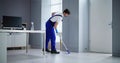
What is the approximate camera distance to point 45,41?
591 cm

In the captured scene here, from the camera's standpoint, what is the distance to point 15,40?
7.26 m

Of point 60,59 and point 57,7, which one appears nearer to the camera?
point 60,59

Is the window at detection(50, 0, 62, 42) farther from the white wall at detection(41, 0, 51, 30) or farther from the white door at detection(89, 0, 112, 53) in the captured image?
the white door at detection(89, 0, 112, 53)

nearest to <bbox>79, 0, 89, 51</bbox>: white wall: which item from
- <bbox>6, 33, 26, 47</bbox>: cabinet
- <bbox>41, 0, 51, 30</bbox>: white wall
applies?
<bbox>41, 0, 51, 30</bbox>: white wall

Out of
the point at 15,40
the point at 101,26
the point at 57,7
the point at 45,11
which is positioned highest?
the point at 57,7

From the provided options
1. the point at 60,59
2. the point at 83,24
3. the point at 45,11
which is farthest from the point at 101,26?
the point at 45,11

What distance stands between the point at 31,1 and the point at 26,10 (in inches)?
20.2

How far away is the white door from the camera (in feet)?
20.2

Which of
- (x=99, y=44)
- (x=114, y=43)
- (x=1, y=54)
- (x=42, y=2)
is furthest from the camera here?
(x=42, y=2)

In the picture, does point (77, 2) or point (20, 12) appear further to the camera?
point (20, 12)

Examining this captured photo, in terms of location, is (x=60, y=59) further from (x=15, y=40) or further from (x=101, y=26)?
(x=15, y=40)

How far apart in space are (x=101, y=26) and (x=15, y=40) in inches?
125

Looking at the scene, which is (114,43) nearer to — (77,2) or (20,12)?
(77,2)

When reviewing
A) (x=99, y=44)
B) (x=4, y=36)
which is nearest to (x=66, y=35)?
(x=99, y=44)
